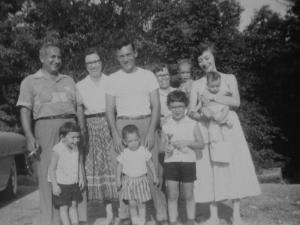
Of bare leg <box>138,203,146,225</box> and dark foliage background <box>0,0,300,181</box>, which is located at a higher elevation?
dark foliage background <box>0,0,300,181</box>

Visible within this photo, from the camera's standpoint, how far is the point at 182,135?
14.9 feet

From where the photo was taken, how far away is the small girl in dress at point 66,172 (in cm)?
438

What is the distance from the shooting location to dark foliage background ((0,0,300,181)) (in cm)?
1705

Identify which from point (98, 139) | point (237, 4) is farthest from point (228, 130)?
point (237, 4)

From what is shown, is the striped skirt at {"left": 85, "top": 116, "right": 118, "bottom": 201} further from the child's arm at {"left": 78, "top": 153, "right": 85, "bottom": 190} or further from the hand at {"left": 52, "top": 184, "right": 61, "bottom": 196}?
the hand at {"left": 52, "top": 184, "right": 61, "bottom": 196}

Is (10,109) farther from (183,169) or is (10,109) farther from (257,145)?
(183,169)

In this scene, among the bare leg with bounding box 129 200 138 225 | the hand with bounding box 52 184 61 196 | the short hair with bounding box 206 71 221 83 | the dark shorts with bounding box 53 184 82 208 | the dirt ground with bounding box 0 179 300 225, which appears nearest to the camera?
the hand with bounding box 52 184 61 196

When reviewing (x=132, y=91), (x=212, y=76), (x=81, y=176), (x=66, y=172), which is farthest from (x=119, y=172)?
(x=212, y=76)

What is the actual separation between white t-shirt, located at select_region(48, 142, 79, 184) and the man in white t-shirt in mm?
513

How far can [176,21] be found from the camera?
17.3m

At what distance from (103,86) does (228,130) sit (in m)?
1.61

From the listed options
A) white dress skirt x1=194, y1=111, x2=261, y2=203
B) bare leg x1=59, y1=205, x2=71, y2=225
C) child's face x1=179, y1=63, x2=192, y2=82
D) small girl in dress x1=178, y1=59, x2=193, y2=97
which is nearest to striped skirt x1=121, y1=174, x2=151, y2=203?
bare leg x1=59, y1=205, x2=71, y2=225


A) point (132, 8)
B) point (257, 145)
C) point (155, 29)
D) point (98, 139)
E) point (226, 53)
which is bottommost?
→ point (257, 145)

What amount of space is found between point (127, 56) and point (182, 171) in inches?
55.6
